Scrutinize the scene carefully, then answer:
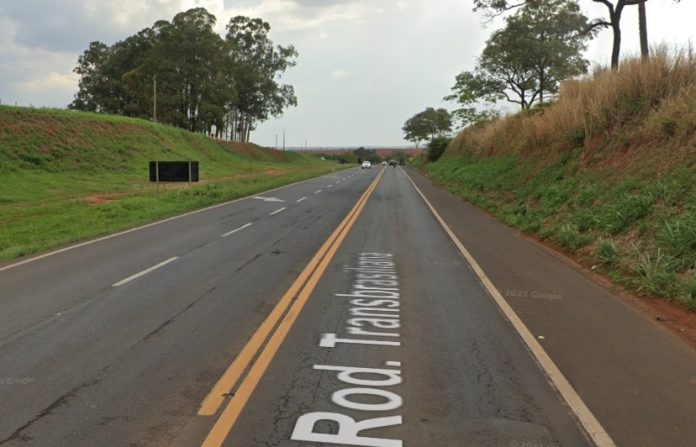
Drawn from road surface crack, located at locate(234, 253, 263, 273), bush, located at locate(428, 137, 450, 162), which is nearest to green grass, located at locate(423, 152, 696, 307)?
road surface crack, located at locate(234, 253, 263, 273)

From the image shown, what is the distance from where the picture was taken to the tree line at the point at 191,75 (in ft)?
229

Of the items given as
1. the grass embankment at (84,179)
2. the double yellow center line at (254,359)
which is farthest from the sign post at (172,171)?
the double yellow center line at (254,359)

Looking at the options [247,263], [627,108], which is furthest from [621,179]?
[247,263]

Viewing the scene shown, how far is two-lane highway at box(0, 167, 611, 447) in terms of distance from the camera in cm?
380

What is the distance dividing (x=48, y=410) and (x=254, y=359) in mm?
1689

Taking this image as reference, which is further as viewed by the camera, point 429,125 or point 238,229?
point 429,125

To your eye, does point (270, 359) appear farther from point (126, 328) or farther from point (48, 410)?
point (126, 328)

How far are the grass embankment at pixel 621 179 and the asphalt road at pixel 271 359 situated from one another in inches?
107

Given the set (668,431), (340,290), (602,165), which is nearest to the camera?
(668,431)

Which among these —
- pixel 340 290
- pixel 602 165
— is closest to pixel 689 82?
pixel 602 165

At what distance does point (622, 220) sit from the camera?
1043 centimetres

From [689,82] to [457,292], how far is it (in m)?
9.89

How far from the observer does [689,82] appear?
13.6 metres

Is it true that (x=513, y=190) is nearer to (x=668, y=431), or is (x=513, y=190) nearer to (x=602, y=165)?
(x=602, y=165)
